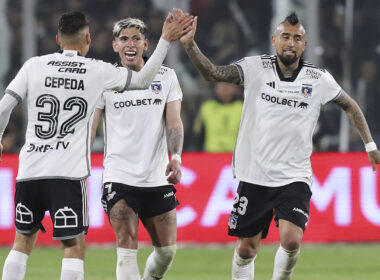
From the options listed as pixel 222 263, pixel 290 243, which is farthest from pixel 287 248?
pixel 222 263

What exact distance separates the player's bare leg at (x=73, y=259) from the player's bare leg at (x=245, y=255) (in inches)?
61.0

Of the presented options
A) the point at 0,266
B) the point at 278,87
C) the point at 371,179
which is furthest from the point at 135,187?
the point at 371,179

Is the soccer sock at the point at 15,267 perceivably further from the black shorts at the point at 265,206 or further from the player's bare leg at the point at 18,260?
the black shorts at the point at 265,206

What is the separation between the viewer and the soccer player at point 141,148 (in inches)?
333

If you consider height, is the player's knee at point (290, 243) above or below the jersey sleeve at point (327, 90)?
below

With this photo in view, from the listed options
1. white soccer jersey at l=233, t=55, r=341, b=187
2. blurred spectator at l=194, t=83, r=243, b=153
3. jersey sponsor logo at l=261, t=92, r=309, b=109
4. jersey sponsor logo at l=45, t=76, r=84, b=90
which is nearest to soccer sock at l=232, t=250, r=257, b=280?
white soccer jersey at l=233, t=55, r=341, b=187

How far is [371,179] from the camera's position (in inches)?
508

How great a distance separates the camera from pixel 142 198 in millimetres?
8500

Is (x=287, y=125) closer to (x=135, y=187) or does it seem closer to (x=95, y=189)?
(x=135, y=187)

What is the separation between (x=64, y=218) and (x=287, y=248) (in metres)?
1.81

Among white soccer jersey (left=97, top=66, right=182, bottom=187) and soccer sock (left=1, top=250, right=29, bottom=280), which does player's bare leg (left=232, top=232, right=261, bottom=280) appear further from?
soccer sock (left=1, top=250, right=29, bottom=280)

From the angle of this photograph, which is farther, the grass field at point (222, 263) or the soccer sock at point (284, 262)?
the grass field at point (222, 263)

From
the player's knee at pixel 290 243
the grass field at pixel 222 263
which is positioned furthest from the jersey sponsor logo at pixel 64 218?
the grass field at pixel 222 263

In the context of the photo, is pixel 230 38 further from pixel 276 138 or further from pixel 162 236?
pixel 162 236
